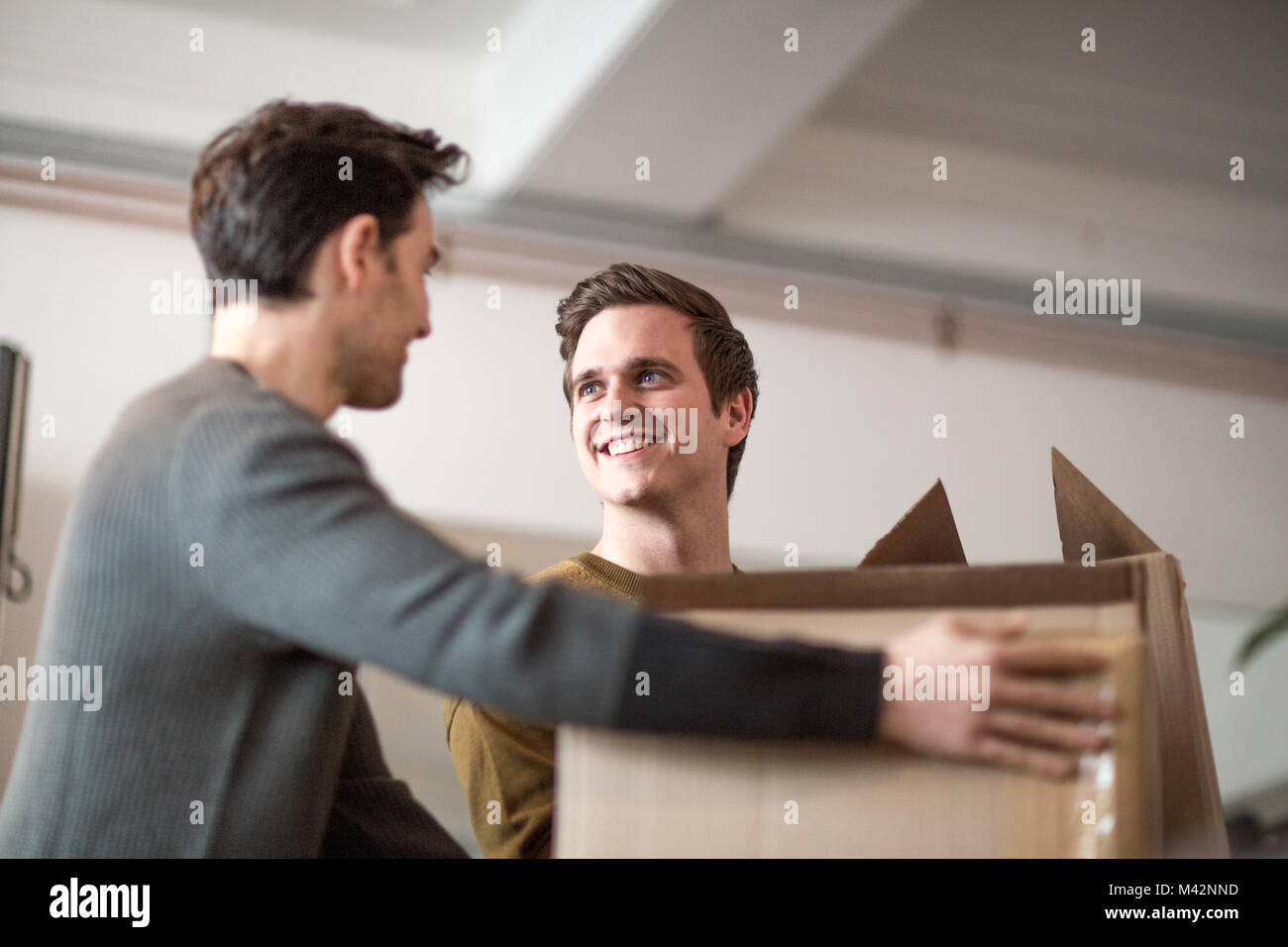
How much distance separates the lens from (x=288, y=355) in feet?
3.02

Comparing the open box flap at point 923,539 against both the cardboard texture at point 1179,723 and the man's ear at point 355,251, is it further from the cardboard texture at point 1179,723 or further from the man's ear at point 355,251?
the man's ear at point 355,251

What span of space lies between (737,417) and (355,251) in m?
0.92

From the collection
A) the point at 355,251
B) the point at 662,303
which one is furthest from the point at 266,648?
the point at 662,303

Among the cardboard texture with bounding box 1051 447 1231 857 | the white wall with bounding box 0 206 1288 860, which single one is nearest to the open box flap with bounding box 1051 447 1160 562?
the cardboard texture with bounding box 1051 447 1231 857

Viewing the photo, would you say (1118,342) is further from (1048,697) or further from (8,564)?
(1048,697)

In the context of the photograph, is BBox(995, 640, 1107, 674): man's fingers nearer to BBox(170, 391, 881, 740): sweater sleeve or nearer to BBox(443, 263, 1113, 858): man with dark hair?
BBox(170, 391, 881, 740): sweater sleeve

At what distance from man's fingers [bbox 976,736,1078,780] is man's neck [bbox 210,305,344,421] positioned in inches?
20.3

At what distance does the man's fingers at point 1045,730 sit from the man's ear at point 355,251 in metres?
0.54

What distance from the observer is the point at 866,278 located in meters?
4.21

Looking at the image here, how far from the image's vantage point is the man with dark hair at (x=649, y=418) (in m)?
1.55

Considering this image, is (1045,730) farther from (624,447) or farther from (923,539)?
(624,447)

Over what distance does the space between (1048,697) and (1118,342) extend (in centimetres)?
419

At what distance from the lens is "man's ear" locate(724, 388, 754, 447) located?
5.76 ft

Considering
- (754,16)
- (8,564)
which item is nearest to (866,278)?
(754,16)
